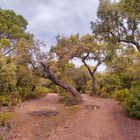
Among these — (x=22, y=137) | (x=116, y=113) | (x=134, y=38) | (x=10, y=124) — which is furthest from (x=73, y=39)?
(x=22, y=137)

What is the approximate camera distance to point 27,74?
22.5 metres

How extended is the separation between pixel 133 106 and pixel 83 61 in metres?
12.7

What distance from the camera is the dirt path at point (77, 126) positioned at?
1116 centimetres

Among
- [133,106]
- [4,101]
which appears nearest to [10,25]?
[4,101]

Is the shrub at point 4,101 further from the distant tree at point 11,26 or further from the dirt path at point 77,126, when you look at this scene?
the distant tree at point 11,26

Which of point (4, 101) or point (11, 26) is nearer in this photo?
point (4, 101)

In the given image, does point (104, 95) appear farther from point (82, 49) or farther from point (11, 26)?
point (11, 26)

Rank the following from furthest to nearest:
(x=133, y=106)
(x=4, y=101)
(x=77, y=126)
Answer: (x=4, y=101) → (x=133, y=106) → (x=77, y=126)

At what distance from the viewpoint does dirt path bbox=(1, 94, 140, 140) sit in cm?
1116

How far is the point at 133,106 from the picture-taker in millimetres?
14234

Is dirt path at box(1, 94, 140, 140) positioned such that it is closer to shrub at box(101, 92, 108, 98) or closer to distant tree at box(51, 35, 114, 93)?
distant tree at box(51, 35, 114, 93)

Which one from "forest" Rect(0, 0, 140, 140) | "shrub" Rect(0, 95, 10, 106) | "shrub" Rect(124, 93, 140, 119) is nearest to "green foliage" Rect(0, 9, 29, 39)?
"forest" Rect(0, 0, 140, 140)

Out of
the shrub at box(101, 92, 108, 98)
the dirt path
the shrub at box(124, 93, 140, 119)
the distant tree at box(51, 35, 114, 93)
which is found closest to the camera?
the dirt path

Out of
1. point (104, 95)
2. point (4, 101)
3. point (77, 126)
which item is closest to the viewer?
point (77, 126)
